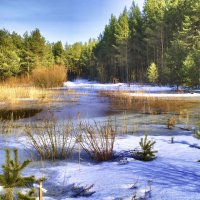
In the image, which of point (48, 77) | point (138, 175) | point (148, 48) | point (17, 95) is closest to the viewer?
point (138, 175)

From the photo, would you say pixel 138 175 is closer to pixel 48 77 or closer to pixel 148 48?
pixel 48 77

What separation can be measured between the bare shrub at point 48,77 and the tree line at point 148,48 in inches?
230

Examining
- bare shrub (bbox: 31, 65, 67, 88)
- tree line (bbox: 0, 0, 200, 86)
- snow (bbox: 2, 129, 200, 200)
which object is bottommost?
snow (bbox: 2, 129, 200, 200)

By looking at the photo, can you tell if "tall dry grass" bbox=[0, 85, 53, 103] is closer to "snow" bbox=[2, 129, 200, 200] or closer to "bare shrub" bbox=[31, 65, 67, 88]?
"bare shrub" bbox=[31, 65, 67, 88]

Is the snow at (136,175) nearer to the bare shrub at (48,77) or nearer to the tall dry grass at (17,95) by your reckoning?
the tall dry grass at (17,95)

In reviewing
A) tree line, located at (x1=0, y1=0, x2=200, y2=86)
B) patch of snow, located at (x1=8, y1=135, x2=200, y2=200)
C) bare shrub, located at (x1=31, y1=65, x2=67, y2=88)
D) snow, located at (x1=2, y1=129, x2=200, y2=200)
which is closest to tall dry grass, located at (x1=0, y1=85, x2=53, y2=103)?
tree line, located at (x1=0, y1=0, x2=200, y2=86)

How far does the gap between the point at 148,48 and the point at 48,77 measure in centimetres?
2405

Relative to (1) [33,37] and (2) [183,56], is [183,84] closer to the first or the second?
(2) [183,56]

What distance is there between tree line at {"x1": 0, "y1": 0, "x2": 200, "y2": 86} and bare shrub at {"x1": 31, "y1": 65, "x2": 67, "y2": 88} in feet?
19.2

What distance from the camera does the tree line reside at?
3082cm

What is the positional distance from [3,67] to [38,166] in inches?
1359

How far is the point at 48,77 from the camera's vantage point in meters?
31.6

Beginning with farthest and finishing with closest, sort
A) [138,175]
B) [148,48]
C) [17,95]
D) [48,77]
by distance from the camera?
[148,48]
[48,77]
[17,95]
[138,175]

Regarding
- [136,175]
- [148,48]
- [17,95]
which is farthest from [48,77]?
[136,175]
